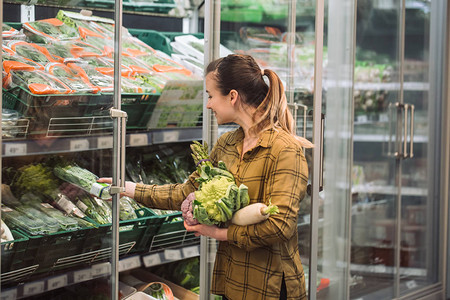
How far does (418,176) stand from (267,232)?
2.87 metres

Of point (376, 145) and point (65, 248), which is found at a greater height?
point (376, 145)

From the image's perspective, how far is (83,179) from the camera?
229 centimetres

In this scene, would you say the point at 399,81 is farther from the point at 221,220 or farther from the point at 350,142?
the point at 221,220

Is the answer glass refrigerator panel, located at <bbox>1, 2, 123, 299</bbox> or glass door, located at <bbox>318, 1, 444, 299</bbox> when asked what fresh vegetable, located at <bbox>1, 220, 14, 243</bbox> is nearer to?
glass refrigerator panel, located at <bbox>1, 2, 123, 299</bbox>

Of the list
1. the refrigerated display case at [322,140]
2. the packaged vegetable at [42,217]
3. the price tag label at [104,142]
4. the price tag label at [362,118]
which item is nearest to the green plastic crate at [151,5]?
the refrigerated display case at [322,140]

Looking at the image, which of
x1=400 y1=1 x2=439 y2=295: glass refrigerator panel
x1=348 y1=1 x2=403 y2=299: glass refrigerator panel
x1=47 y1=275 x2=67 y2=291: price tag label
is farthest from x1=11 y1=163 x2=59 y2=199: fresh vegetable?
x1=400 y1=1 x2=439 y2=295: glass refrigerator panel

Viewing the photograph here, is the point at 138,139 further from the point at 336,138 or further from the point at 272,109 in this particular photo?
the point at 336,138

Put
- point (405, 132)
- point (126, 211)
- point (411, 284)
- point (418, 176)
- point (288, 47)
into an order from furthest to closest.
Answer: point (418, 176) < point (411, 284) < point (405, 132) < point (288, 47) < point (126, 211)

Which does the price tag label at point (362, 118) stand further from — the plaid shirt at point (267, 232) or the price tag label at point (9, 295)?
the price tag label at point (9, 295)

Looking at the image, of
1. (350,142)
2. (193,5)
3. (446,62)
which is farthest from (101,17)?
(446,62)

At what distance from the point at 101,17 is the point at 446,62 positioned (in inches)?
123

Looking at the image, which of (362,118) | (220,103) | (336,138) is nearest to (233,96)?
(220,103)

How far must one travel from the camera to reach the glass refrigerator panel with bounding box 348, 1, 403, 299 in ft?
13.4

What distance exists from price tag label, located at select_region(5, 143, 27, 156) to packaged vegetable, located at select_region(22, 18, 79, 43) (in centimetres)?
44
